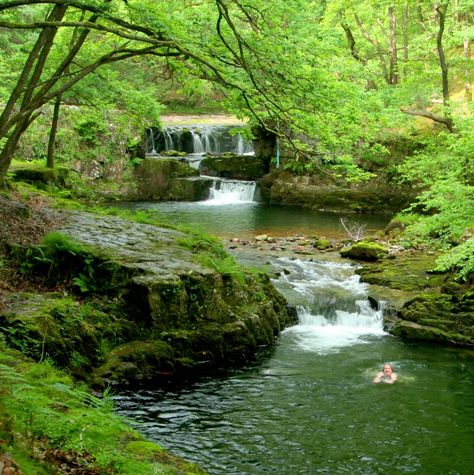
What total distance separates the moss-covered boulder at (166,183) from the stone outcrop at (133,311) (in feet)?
65.1

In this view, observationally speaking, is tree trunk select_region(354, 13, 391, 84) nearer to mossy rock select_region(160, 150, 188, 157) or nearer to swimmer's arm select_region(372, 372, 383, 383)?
mossy rock select_region(160, 150, 188, 157)

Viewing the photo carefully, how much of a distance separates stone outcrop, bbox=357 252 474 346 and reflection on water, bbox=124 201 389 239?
24.6 feet

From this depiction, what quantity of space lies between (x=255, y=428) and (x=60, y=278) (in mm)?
4624

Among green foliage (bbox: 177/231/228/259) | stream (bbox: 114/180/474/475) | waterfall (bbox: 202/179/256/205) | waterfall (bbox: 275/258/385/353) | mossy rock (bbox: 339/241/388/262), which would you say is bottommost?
stream (bbox: 114/180/474/475)

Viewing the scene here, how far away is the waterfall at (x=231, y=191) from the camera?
3297cm

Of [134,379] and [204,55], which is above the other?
[204,55]

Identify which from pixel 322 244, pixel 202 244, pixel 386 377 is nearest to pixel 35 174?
pixel 202 244

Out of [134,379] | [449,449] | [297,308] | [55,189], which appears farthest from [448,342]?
[55,189]

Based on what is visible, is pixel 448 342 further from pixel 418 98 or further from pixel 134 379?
pixel 418 98

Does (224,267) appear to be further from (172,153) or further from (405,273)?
(172,153)

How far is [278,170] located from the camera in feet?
108

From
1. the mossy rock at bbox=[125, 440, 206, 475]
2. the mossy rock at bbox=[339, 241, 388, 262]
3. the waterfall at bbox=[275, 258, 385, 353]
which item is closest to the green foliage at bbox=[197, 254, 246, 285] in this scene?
the waterfall at bbox=[275, 258, 385, 353]

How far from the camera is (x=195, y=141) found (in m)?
37.8

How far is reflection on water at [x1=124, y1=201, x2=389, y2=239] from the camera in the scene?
25.0m
